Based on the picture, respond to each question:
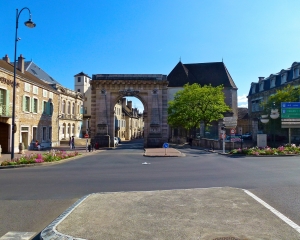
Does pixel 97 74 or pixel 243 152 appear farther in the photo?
pixel 97 74

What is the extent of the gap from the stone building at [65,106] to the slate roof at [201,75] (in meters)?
22.4

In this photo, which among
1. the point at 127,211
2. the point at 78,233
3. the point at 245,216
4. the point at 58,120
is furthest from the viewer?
the point at 58,120

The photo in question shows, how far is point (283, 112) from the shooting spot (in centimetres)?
2698

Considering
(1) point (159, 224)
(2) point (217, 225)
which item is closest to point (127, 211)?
(1) point (159, 224)

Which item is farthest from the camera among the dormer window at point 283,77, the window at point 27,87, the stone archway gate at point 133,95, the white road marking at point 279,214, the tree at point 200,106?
the dormer window at point 283,77

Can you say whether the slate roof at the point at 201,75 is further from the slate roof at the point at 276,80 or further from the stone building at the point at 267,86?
the stone building at the point at 267,86

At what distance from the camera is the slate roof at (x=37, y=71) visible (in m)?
40.2

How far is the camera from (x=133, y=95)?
41438mm

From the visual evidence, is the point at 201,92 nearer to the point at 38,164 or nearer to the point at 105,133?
the point at 105,133

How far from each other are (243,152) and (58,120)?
2667 centimetres

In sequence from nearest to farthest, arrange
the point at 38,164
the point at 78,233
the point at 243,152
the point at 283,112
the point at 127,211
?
the point at 78,233 < the point at 127,211 < the point at 38,164 < the point at 243,152 < the point at 283,112

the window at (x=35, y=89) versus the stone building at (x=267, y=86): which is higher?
the stone building at (x=267, y=86)

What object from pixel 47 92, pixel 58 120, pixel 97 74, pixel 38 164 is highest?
pixel 97 74

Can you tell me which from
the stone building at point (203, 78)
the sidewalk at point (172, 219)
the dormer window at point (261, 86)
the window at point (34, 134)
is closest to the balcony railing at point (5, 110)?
the window at point (34, 134)
